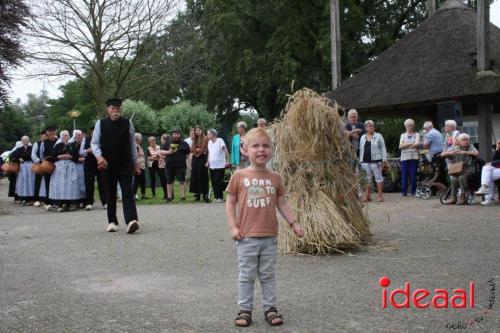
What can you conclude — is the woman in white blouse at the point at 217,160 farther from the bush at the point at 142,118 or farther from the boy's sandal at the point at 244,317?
the bush at the point at 142,118

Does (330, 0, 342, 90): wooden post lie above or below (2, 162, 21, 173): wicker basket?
above

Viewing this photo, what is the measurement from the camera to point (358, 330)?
438 centimetres

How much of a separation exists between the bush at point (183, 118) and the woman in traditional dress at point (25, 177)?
63.9 feet

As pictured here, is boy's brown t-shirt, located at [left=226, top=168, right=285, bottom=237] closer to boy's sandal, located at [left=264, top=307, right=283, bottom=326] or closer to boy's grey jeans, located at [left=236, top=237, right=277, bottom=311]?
A: boy's grey jeans, located at [left=236, top=237, right=277, bottom=311]

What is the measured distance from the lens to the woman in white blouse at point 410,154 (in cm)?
1614

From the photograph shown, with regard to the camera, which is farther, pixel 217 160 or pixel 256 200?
pixel 217 160

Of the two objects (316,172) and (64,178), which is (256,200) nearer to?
(316,172)

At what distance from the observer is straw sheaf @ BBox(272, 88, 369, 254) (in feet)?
25.7

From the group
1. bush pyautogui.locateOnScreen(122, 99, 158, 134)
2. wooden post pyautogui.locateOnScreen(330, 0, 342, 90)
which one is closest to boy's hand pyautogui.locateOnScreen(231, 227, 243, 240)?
wooden post pyautogui.locateOnScreen(330, 0, 342, 90)

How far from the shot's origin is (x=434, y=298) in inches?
203

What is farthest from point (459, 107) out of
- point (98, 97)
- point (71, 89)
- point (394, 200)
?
point (71, 89)

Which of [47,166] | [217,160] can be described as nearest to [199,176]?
[217,160]

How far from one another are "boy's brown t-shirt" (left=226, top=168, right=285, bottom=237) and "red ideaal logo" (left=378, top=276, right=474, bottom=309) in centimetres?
117

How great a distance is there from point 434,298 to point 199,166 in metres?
12.7
